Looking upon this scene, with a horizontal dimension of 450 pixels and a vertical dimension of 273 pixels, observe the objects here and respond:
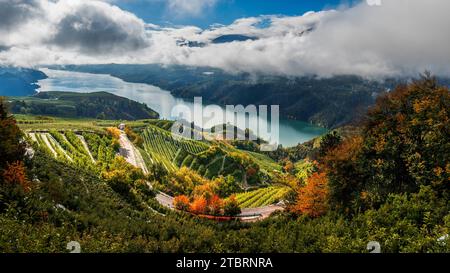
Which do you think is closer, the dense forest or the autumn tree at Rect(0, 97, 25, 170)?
the dense forest

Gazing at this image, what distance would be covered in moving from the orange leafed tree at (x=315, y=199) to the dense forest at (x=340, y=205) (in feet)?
0.30

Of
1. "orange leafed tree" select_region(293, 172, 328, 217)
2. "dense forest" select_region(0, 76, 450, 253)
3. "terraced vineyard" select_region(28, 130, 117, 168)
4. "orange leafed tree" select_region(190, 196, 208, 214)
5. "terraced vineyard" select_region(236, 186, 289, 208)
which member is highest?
"dense forest" select_region(0, 76, 450, 253)

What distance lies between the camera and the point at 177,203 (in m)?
60.1

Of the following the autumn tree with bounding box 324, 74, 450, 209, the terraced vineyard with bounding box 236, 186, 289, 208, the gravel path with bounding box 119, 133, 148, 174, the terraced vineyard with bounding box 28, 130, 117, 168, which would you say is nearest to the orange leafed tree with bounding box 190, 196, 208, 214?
the terraced vineyard with bounding box 236, 186, 289, 208

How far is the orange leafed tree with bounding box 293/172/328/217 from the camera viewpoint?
26.7 metres

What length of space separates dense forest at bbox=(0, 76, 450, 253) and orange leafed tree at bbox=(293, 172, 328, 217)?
9cm

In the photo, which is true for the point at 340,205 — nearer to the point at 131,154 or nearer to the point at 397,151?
the point at 397,151

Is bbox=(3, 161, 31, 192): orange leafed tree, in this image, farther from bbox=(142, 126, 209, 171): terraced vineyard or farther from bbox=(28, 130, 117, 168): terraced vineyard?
bbox=(142, 126, 209, 171): terraced vineyard

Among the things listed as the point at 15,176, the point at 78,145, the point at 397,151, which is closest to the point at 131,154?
the point at 78,145

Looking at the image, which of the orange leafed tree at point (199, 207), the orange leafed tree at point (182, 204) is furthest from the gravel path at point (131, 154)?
the orange leafed tree at point (199, 207)

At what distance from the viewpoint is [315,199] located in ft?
92.4

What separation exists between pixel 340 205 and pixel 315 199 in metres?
3.51
